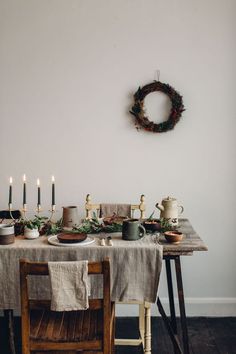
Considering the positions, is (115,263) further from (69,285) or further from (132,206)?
Result: (132,206)

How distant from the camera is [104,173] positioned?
11.3 ft

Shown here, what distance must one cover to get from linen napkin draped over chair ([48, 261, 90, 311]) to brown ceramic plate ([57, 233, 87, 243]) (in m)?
0.45

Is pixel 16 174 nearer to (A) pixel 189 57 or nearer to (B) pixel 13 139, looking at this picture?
(B) pixel 13 139

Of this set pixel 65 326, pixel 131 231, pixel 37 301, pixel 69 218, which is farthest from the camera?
pixel 69 218

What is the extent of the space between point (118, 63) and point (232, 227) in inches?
62.4

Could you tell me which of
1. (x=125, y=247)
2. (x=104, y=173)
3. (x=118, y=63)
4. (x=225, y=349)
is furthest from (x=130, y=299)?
(x=118, y=63)

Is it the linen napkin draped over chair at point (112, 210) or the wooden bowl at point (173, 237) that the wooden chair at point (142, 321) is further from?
the wooden bowl at point (173, 237)

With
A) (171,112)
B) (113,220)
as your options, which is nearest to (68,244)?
(113,220)

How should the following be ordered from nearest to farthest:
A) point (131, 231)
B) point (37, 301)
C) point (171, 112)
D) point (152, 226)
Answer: point (37, 301)
point (131, 231)
point (152, 226)
point (171, 112)

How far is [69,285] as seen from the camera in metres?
1.93

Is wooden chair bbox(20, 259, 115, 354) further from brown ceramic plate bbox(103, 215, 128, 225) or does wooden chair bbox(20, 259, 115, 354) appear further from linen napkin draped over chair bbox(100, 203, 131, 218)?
linen napkin draped over chair bbox(100, 203, 131, 218)

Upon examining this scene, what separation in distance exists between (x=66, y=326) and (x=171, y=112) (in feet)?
6.20

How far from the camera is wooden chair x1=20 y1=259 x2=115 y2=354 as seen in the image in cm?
185

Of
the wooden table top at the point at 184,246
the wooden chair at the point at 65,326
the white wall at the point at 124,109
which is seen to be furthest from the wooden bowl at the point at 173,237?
the white wall at the point at 124,109
